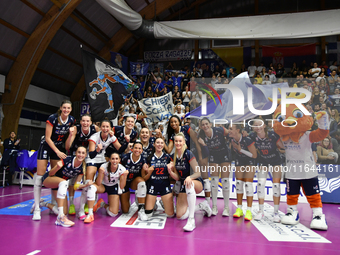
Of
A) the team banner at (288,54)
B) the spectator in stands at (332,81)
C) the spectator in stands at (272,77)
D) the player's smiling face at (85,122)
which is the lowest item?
the player's smiling face at (85,122)

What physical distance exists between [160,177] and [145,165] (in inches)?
14.3

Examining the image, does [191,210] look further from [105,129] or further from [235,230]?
[105,129]

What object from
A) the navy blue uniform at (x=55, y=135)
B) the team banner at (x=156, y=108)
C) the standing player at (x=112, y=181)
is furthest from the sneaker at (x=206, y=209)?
the team banner at (x=156, y=108)

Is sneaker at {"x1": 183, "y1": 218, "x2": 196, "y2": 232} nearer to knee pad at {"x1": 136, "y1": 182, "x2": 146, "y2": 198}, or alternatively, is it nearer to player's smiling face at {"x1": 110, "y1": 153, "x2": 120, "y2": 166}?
knee pad at {"x1": 136, "y1": 182, "x2": 146, "y2": 198}

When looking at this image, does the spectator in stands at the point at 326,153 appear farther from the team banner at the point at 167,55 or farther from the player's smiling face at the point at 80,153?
the team banner at the point at 167,55

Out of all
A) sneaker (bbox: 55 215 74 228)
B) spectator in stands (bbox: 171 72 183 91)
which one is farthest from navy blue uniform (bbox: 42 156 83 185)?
spectator in stands (bbox: 171 72 183 91)

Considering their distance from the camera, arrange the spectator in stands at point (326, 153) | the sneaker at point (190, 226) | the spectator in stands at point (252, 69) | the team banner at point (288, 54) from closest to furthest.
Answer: the sneaker at point (190, 226)
the spectator in stands at point (326, 153)
the spectator in stands at point (252, 69)
the team banner at point (288, 54)

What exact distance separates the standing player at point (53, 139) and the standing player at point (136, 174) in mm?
1203

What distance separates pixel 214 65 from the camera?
1612 cm

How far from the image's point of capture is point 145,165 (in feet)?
15.2

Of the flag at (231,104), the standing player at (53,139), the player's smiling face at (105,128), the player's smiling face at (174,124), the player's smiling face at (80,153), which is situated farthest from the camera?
the flag at (231,104)

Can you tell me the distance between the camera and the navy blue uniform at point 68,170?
4.42 m

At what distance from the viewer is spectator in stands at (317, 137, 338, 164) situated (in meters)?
6.81

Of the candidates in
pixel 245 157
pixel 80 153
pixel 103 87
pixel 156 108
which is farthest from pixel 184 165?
pixel 103 87
